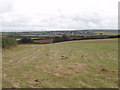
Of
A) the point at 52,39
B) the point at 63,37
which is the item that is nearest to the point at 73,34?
the point at 63,37

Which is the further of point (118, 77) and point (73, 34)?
point (73, 34)

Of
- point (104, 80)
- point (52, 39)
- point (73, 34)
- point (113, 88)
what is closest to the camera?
point (113, 88)

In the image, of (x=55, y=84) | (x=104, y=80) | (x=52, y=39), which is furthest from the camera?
(x=52, y=39)

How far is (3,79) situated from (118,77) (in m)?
4.02

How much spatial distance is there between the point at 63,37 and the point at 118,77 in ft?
73.2

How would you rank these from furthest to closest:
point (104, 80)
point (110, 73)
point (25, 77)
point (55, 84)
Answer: point (110, 73), point (25, 77), point (104, 80), point (55, 84)

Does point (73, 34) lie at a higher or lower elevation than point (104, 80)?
higher

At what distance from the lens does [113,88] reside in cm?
345

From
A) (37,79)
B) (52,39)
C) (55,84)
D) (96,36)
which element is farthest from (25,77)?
(96,36)

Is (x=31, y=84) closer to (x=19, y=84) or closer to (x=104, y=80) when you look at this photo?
(x=19, y=84)

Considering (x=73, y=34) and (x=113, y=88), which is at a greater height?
(x=73, y=34)

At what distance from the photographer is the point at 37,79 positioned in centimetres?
414

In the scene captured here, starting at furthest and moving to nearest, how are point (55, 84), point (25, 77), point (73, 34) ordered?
point (73, 34)
point (25, 77)
point (55, 84)

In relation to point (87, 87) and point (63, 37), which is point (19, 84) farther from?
point (63, 37)
